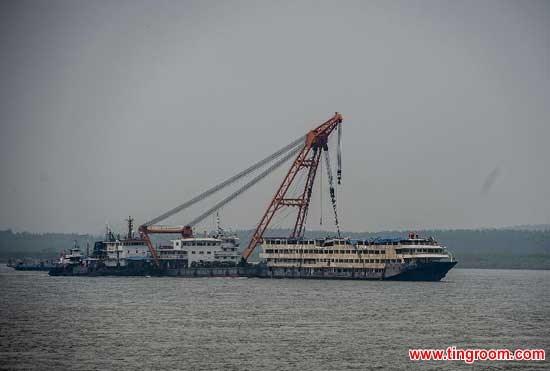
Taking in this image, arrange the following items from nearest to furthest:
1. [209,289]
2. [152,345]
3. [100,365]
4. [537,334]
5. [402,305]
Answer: [100,365]
[152,345]
[537,334]
[402,305]
[209,289]

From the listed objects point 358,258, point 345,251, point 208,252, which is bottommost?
point 358,258

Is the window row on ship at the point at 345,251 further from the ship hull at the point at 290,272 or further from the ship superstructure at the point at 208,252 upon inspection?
the ship superstructure at the point at 208,252

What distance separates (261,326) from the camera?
94.8m

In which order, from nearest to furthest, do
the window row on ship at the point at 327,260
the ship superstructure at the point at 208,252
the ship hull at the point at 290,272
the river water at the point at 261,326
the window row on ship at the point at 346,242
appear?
the river water at the point at 261,326
the ship hull at the point at 290,272
the window row on ship at the point at 346,242
the window row on ship at the point at 327,260
the ship superstructure at the point at 208,252

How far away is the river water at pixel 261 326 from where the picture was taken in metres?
74.6

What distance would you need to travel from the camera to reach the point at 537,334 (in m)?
90.5

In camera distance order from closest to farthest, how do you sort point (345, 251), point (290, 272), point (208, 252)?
point (345, 251) < point (290, 272) < point (208, 252)

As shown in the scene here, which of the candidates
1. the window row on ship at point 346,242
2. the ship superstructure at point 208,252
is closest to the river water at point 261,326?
the window row on ship at point 346,242

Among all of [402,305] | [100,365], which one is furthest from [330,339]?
[402,305]

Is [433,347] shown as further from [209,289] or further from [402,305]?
[209,289]

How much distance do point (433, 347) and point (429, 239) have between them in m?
88.5

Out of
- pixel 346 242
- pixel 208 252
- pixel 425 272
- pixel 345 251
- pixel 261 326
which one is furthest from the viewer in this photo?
pixel 208 252

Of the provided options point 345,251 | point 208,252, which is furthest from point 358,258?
point 208,252

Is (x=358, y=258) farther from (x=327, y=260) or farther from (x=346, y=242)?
(x=327, y=260)
